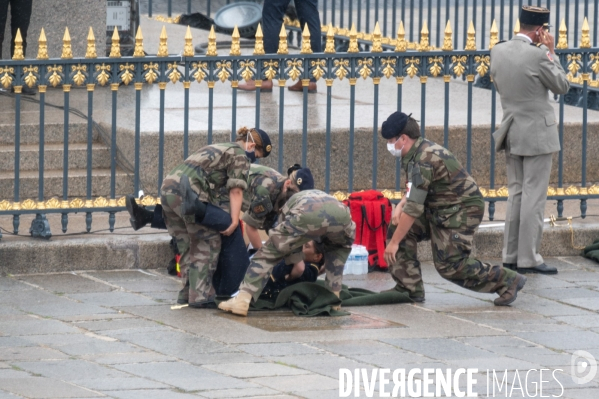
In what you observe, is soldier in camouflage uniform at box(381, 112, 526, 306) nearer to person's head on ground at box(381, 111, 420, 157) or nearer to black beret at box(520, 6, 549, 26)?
person's head on ground at box(381, 111, 420, 157)

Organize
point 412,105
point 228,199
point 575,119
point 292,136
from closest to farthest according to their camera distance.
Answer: point 228,199 < point 292,136 < point 575,119 < point 412,105

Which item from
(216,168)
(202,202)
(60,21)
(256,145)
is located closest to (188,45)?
(256,145)

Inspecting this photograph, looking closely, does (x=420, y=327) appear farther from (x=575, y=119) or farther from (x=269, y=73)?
(x=575, y=119)

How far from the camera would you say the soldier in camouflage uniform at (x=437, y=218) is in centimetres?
807

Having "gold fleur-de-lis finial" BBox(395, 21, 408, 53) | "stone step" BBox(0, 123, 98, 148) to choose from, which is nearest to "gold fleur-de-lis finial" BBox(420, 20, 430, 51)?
"gold fleur-de-lis finial" BBox(395, 21, 408, 53)

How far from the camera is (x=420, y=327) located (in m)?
7.60

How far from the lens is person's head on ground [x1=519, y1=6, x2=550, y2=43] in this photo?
8852 millimetres

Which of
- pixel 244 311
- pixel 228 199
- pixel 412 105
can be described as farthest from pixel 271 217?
pixel 412 105

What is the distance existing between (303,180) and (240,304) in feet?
3.04

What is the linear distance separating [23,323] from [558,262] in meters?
4.18

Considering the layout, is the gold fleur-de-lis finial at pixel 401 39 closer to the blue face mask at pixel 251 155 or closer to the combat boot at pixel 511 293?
the blue face mask at pixel 251 155

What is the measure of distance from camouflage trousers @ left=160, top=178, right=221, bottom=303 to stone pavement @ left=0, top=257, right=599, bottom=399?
19 centimetres

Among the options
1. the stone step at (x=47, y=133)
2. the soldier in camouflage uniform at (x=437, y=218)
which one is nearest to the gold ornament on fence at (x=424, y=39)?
the soldier in camouflage uniform at (x=437, y=218)

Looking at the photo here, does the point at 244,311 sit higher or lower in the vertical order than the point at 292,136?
lower
